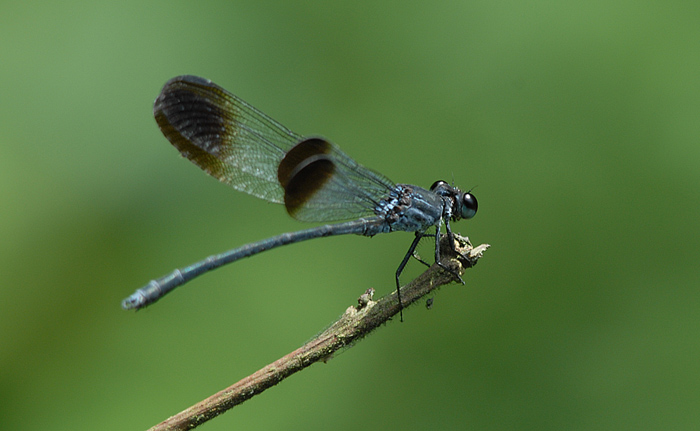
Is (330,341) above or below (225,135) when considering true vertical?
below

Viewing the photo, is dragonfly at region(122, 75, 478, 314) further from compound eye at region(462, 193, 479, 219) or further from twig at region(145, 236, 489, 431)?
twig at region(145, 236, 489, 431)

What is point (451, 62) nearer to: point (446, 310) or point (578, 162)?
point (578, 162)

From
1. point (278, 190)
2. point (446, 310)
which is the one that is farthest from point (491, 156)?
point (278, 190)

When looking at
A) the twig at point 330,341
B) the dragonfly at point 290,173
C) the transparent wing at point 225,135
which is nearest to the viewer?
the twig at point 330,341

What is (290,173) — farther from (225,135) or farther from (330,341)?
(330,341)

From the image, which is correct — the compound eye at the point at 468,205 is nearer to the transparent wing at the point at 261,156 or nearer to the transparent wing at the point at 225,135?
the transparent wing at the point at 261,156

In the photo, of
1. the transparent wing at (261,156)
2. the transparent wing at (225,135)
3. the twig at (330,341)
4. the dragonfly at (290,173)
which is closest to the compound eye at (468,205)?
the dragonfly at (290,173)

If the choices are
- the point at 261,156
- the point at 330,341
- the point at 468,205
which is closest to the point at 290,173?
the point at 261,156
